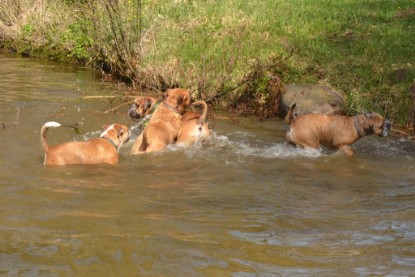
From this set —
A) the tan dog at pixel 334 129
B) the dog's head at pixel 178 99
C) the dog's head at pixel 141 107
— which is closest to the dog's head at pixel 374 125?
the tan dog at pixel 334 129

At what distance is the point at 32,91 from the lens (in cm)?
1517

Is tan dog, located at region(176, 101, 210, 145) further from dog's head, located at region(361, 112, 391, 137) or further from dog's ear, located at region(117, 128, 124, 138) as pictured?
dog's head, located at region(361, 112, 391, 137)

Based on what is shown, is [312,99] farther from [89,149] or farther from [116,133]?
[89,149]

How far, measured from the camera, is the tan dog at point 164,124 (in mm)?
10289

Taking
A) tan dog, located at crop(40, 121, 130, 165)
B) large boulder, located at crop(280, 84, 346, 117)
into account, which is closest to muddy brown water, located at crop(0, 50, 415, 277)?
tan dog, located at crop(40, 121, 130, 165)

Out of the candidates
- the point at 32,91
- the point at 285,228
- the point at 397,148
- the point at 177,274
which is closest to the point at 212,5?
the point at 32,91

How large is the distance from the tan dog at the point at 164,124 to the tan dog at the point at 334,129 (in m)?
1.79

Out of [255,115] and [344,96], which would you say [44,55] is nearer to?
[255,115]

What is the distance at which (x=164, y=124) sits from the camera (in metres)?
10.8

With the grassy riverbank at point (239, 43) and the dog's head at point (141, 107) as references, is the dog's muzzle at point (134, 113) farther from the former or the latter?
the grassy riverbank at point (239, 43)

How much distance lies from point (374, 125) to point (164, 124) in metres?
3.24

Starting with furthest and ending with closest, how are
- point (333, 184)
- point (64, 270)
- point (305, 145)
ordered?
point (305, 145) < point (333, 184) < point (64, 270)

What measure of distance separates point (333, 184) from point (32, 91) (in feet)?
27.9

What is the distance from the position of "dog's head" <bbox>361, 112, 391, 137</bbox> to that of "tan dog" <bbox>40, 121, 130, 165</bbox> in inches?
142
